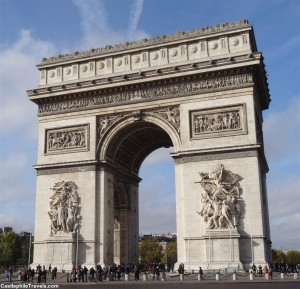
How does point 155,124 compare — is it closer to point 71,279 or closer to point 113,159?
point 113,159

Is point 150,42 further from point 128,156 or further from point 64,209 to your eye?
point 64,209

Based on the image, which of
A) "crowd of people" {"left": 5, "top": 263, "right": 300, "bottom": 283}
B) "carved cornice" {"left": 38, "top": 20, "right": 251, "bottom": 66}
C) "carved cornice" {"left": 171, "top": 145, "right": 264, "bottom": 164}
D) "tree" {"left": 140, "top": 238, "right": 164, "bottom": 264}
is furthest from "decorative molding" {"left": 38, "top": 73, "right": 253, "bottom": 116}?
"tree" {"left": 140, "top": 238, "right": 164, "bottom": 264}

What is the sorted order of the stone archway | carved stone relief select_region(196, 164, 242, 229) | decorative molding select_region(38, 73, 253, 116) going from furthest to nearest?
1. the stone archway
2. decorative molding select_region(38, 73, 253, 116)
3. carved stone relief select_region(196, 164, 242, 229)

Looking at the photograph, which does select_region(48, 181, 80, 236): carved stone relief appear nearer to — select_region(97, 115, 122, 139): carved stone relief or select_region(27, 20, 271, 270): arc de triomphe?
select_region(27, 20, 271, 270): arc de triomphe

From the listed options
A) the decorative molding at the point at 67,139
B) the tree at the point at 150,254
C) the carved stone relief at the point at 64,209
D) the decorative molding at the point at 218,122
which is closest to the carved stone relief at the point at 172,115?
the decorative molding at the point at 218,122

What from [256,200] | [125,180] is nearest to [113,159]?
[125,180]

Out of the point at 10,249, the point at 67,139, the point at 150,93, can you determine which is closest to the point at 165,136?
the point at 150,93
